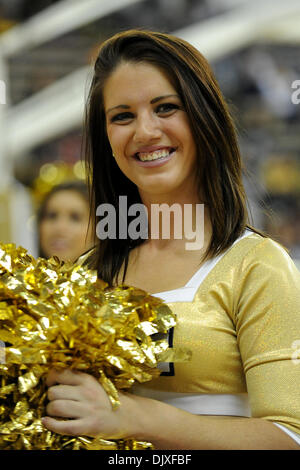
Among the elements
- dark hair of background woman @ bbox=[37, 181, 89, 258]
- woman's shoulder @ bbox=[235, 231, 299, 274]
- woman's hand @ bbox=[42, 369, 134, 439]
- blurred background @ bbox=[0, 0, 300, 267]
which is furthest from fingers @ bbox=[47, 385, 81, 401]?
blurred background @ bbox=[0, 0, 300, 267]

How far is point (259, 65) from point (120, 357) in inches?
303

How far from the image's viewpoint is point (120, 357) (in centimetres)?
91

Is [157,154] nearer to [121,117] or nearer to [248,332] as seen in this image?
[121,117]

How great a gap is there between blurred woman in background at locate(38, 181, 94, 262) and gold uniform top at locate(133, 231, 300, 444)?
1.31 m

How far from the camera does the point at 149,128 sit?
1064mm

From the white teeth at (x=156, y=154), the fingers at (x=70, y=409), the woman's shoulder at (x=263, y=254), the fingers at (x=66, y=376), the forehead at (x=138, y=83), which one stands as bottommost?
the fingers at (x=70, y=409)

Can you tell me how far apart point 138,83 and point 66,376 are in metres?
0.46

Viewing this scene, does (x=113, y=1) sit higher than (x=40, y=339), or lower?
higher

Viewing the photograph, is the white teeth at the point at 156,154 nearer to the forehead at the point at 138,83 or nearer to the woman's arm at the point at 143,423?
the forehead at the point at 138,83

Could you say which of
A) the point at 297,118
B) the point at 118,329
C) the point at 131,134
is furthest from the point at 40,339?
the point at 297,118

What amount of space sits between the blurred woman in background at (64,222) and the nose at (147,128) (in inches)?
49.6

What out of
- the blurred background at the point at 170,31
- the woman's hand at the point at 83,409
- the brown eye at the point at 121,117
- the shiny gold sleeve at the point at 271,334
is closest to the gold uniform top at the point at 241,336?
the shiny gold sleeve at the point at 271,334

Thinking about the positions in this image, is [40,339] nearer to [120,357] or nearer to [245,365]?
[120,357]

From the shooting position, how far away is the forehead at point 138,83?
107cm
